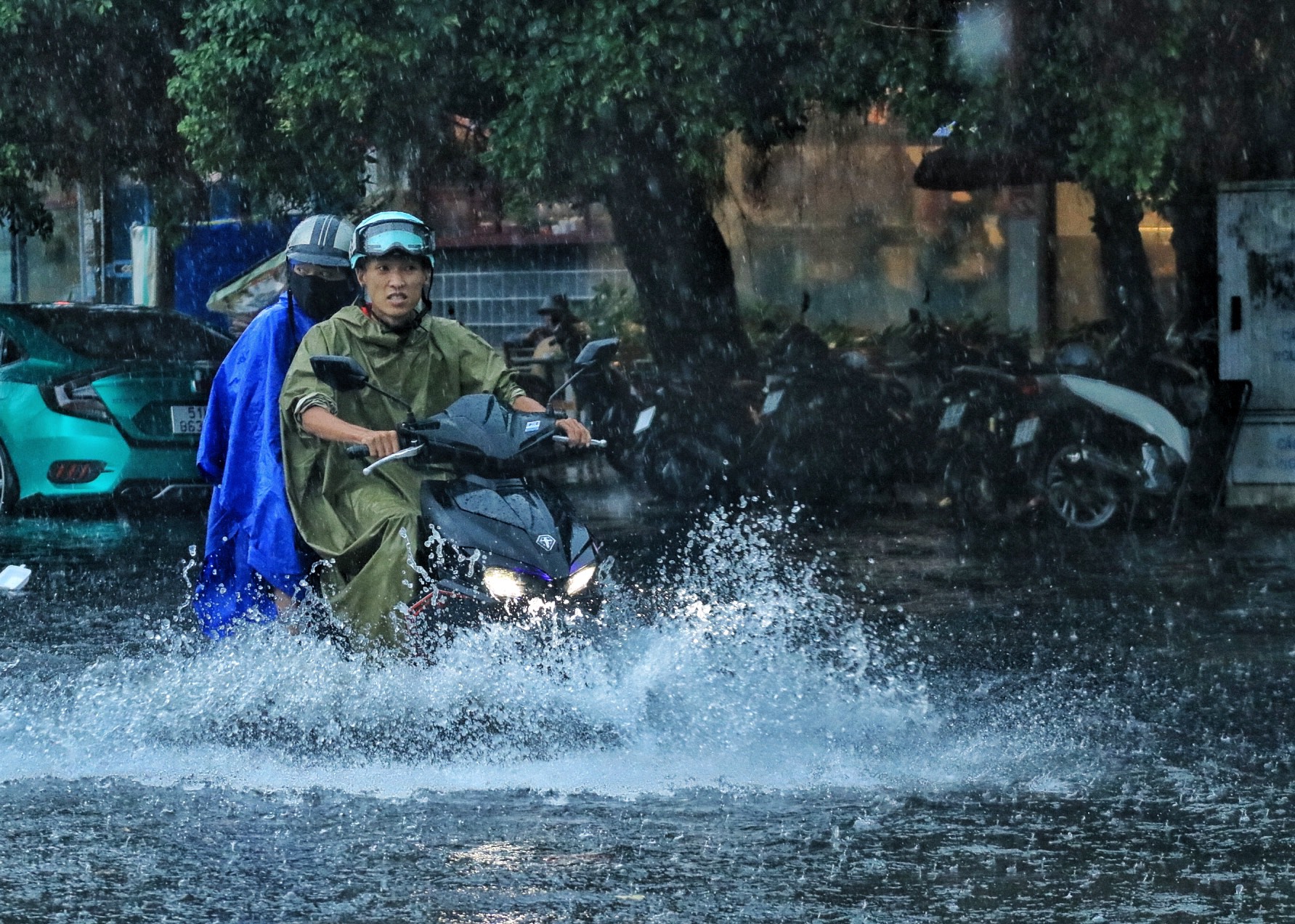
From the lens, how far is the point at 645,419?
13555mm

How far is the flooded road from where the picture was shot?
14.9 feet

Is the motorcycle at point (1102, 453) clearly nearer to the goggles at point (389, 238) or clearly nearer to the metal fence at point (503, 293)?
the goggles at point (389, 238)

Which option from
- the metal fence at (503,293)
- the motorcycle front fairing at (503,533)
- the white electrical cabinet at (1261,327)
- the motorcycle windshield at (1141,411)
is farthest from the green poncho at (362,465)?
the metal fence at (503,293)

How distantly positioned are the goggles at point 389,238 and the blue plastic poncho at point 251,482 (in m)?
0.53

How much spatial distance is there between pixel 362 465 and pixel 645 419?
298 inches

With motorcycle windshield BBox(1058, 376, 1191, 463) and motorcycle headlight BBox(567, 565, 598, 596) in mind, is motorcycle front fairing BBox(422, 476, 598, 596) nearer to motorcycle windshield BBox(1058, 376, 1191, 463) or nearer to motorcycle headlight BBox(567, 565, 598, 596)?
motorcycle headlight BBox(567, 565, 598, 596)

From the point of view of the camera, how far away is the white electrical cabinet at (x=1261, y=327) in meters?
12.2

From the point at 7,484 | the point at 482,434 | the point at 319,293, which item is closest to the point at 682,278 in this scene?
the point at 7,484

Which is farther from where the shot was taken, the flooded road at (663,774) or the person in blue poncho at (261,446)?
the person in blue poncho at (261,446)

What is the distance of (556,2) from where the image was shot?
11.7 m

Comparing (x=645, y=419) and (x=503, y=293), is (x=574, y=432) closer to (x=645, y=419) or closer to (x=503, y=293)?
(x=645, y=419)

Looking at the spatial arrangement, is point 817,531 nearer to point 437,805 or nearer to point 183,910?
point 437,805

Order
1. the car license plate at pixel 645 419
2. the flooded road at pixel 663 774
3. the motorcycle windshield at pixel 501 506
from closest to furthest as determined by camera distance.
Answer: the flooded road at pixel 663 774 < the motorcycle windshield at pixel 501 506 < the car license plate at pixel 645 419

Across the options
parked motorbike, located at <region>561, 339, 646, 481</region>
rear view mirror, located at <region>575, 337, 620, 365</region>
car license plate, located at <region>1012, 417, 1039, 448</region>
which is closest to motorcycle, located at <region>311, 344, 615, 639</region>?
rear view mirror, located at <region>575, 337, 620, 365</region>
